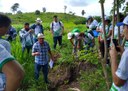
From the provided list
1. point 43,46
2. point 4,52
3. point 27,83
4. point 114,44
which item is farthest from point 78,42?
point 4,52

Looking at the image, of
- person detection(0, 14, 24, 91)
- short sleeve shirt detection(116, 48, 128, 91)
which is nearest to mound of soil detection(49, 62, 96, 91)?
short sleeve shirt detection(116, 48, 128, 91)

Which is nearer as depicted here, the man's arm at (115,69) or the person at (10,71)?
the person at (10,71)

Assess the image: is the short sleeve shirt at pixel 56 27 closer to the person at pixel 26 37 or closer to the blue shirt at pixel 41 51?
the person at pixel 26 37

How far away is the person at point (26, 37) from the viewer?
13.0 meters

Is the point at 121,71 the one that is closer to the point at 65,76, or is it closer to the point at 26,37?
the point at 65,76

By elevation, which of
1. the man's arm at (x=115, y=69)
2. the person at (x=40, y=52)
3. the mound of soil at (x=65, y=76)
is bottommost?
the mound of soil at (x=65, y=76)

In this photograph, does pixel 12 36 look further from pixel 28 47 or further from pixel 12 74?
pixel 12 74

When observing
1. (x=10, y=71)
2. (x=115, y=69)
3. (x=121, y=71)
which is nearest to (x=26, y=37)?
(x=115, y=69)

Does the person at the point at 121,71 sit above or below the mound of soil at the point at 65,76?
above

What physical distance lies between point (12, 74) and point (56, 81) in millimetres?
9648

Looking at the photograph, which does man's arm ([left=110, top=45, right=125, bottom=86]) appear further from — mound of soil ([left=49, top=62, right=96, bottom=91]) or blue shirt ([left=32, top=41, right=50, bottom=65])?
mound of soil ([left=49, top=62, right=96, bottom=91])

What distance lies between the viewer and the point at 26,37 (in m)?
13.1

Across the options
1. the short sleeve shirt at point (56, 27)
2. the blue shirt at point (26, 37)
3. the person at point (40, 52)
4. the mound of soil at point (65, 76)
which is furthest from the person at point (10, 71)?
the short sleeve shirt at point (56, 27)

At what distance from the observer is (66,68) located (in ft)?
41.2
